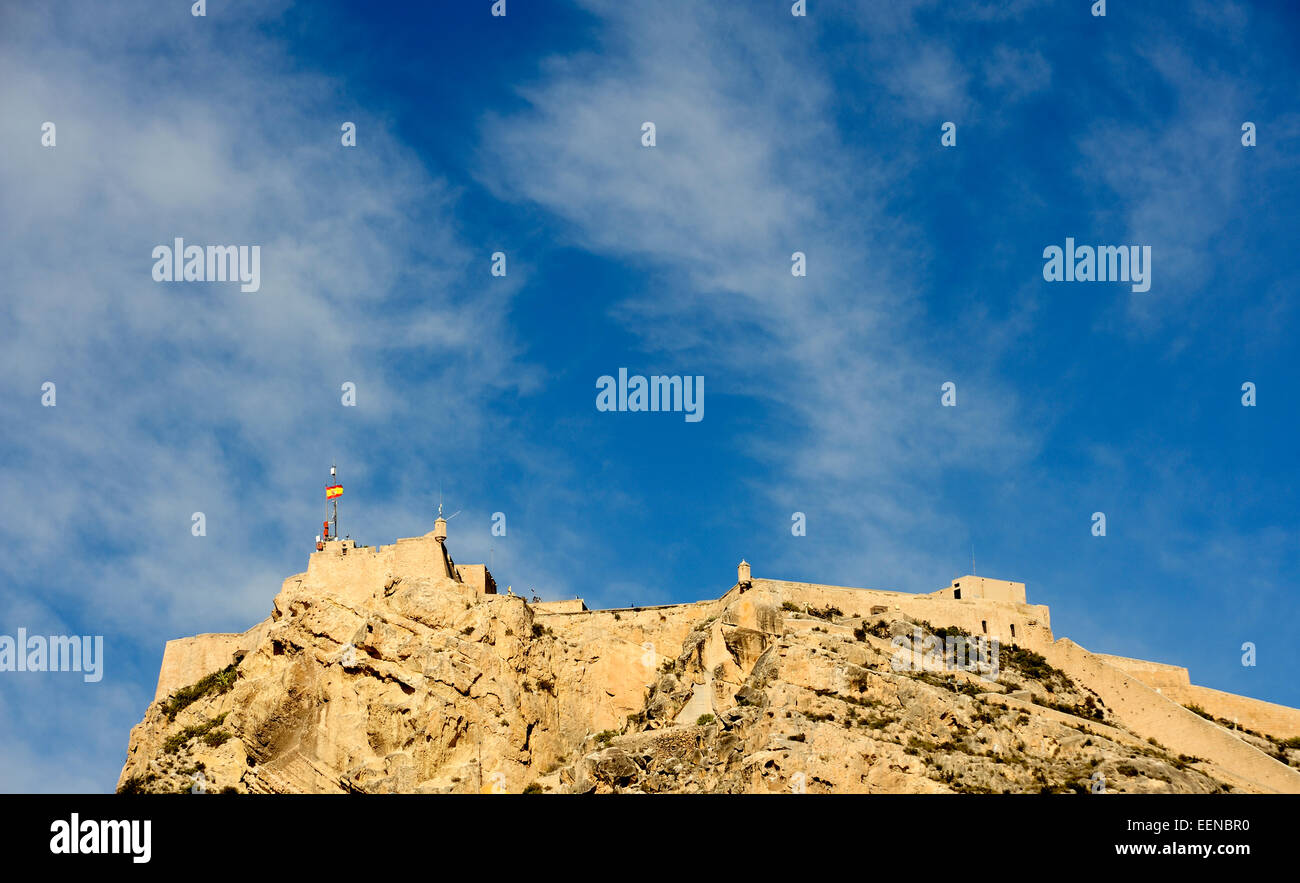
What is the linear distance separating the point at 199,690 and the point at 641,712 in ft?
73.4

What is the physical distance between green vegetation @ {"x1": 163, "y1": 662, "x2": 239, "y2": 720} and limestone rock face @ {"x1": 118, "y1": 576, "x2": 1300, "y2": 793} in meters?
0.16

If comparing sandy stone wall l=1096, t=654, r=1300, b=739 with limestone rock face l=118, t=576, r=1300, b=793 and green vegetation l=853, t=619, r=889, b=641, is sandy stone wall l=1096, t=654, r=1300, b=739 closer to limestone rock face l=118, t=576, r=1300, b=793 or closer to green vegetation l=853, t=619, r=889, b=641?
limestone rock face l=118, t=576, r=1300, b=793

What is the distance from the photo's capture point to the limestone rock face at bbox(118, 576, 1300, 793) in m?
58.9

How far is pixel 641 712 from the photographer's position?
7006 cm

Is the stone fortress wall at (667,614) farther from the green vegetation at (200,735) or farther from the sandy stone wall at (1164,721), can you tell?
the green vegetation at (200,735)

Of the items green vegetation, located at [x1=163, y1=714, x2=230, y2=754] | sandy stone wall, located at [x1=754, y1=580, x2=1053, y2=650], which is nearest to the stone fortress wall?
sandy stone wall, located at [x1=754, y1=580, x2=1053, y2=650]

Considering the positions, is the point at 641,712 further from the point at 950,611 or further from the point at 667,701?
the point at 950,611

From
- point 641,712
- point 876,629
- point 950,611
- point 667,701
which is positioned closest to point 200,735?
point 641,712

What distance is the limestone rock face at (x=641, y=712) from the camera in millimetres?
58938

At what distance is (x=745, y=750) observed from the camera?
59531 mm

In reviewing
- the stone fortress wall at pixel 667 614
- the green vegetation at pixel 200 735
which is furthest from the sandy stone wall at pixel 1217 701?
the green vegetation at pixel 200 735
